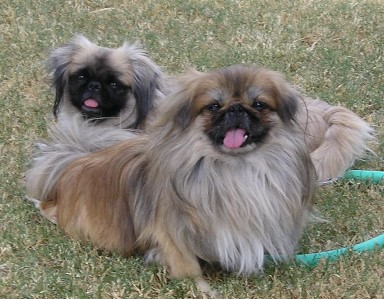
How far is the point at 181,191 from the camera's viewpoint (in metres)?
3.37

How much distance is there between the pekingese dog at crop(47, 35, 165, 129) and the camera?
485 cm

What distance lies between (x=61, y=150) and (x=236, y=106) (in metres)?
1.30

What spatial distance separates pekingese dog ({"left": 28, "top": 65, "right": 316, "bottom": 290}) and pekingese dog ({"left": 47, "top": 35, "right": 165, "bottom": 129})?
4.37 feet

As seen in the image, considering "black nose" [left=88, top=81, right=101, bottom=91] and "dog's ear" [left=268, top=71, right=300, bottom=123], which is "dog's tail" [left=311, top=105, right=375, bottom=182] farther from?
"black nose" [left=88, top=81, right=101, bottom=91]

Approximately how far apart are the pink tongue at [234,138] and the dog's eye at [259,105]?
0.12m

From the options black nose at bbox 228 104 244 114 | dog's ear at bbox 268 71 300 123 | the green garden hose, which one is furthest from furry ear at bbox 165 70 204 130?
the green garden hose

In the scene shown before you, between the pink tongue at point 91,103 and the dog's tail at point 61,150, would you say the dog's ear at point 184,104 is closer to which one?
the dog's tail at point 61,150

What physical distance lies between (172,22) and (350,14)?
1692mm

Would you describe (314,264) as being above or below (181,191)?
below

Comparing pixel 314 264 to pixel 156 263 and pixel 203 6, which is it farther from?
pixel 203 6

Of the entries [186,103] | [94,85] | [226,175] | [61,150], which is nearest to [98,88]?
[94,85]

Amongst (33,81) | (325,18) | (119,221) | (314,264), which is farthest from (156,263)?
(325,18)

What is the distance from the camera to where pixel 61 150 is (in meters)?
4.19

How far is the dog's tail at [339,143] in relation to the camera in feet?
15.1
